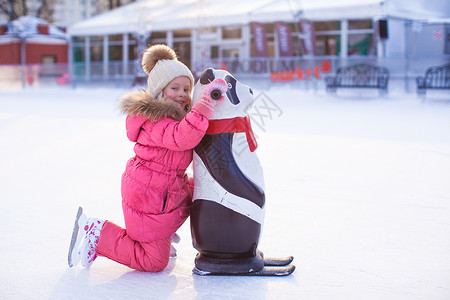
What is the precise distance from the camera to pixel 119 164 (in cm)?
490

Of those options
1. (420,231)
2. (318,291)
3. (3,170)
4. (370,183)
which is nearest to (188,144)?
(318,291)

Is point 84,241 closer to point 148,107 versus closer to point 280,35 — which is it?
point 148,107

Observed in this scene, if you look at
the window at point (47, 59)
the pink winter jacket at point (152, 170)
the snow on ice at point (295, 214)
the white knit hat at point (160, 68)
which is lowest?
the snow on ice at point (295, 214)

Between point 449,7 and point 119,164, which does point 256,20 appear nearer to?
point 449,7

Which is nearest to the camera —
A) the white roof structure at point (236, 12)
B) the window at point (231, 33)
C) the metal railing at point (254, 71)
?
the metal railing at point (254, 71)

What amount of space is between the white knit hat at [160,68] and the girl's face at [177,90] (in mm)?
23

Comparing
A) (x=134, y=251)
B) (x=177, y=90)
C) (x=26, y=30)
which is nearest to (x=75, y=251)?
(x=134, y=251)

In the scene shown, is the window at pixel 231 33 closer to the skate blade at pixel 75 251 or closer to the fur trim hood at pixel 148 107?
the fur trim hood at pixel 148 107

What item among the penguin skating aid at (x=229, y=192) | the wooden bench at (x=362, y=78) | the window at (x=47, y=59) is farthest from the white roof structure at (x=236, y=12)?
the penguin skating aid at (x=229, y=192)

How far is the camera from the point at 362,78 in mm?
12922

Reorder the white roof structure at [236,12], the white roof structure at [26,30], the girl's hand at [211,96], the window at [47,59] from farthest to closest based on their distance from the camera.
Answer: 1. the window at [47,59]
2. the white roof structure at [26,30]
3. the white roof structure at [236,12]
4. the girl's hand at [211,96]

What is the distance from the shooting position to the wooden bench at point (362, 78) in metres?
12.7

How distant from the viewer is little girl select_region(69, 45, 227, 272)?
224cm

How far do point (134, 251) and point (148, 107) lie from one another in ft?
2.33
